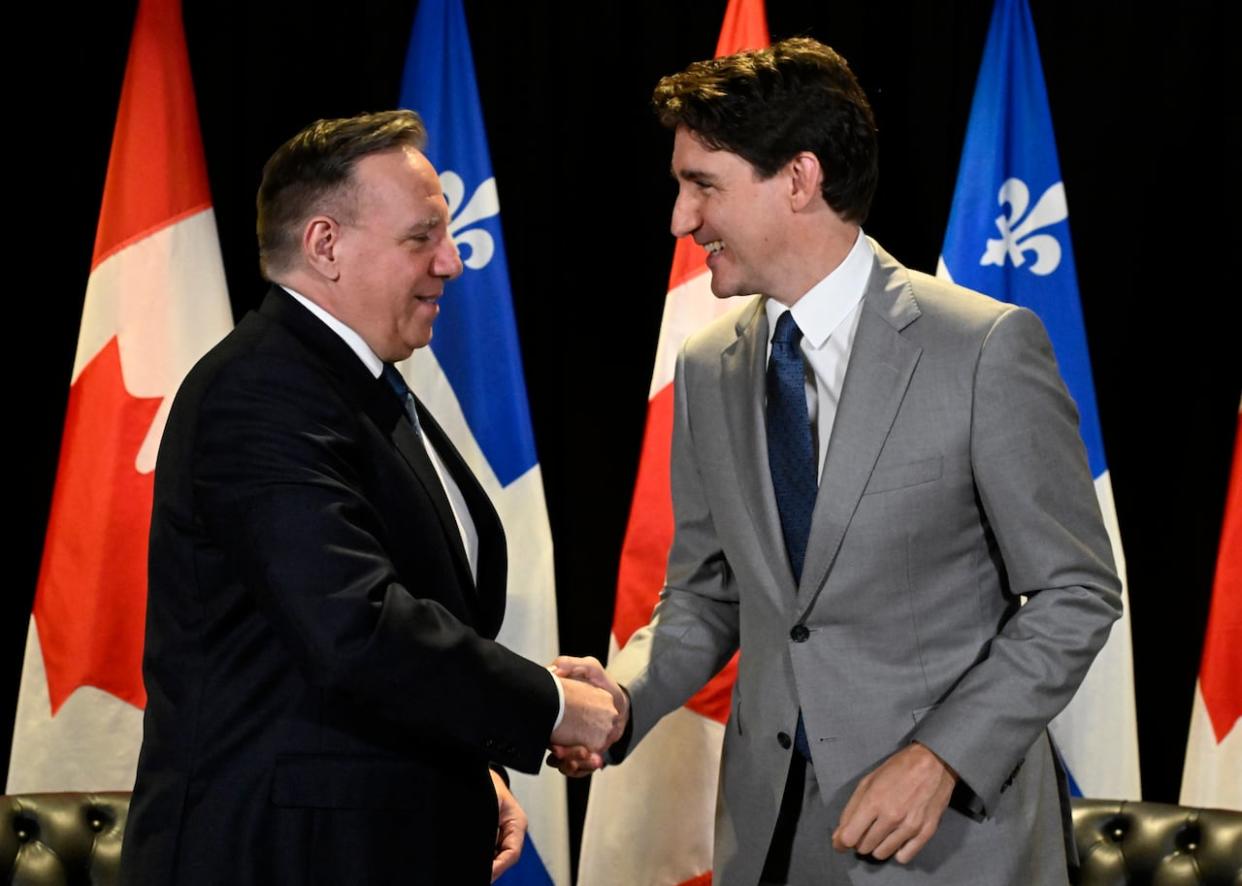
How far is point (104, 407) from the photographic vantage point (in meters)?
3.75

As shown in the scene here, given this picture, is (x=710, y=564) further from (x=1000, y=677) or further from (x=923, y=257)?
(x=923, y=257)

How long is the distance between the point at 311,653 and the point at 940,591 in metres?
0.91

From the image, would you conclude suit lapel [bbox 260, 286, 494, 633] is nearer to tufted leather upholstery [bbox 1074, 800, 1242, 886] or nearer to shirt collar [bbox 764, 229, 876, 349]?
shirt collar [bbox 764, 229, 876, 349]

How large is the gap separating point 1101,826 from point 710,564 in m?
1.17

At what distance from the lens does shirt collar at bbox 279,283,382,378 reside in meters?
2.20

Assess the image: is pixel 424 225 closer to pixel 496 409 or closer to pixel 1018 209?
pixel 496 409

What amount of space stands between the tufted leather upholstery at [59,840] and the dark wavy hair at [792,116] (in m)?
1.87

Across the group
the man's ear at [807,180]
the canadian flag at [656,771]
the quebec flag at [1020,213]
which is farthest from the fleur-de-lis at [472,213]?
the man's ear at [807,180]

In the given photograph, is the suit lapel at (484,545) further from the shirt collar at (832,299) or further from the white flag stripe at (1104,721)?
the white flag stripe at (1104,721)

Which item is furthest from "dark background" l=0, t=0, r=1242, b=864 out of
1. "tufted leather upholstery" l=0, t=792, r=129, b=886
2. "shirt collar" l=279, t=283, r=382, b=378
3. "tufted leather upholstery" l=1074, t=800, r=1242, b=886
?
"shirt collar" l=279, t=283, r=382, b=378

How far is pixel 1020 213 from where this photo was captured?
3846 mm

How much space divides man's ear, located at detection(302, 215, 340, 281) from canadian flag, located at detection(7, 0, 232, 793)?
169 cm

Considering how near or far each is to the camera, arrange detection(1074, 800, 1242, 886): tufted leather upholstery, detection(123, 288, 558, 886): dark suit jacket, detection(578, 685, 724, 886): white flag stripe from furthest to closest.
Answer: detection(578, 685, 724, 886): white flag stripe, detection(1074, 800, 1242, 886): tufted leather upholstery, detection(123, 288, 558, 886): dark suit jacket

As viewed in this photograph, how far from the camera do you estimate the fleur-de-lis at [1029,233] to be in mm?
3820
